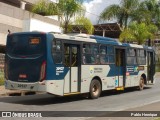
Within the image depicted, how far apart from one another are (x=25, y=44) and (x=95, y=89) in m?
4.46

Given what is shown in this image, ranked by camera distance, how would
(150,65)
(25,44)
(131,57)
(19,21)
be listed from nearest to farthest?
(25,44)
(131,57)
(150,65)
(19,21)

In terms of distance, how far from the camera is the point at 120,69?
20.0 metres

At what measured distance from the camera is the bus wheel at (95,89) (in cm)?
1728

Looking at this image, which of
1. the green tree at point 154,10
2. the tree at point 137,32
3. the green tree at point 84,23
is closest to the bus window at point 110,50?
the green tree at point 84,23

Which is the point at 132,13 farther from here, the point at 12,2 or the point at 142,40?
the point at 12,2

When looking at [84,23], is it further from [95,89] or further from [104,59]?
[95,89]

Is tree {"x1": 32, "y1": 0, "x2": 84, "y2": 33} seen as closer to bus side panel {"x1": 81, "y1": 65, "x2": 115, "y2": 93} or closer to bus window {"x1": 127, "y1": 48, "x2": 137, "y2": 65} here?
Result: bus window {"x1": 127, "y1": 48, "x2": 137, "y2": 65}

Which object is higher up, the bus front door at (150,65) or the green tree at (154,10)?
the green tree at (154,10)

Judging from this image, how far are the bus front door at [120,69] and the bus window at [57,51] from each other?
5.10 meters

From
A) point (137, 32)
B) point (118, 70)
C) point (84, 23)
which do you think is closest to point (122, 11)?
point (137, 32)

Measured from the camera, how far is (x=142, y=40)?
40969 mm

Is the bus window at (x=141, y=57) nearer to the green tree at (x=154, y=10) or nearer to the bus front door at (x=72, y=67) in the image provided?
the bus front door at (x=72, y=67)

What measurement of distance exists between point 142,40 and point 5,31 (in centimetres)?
1496

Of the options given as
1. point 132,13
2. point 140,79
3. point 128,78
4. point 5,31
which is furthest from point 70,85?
point 132,13
